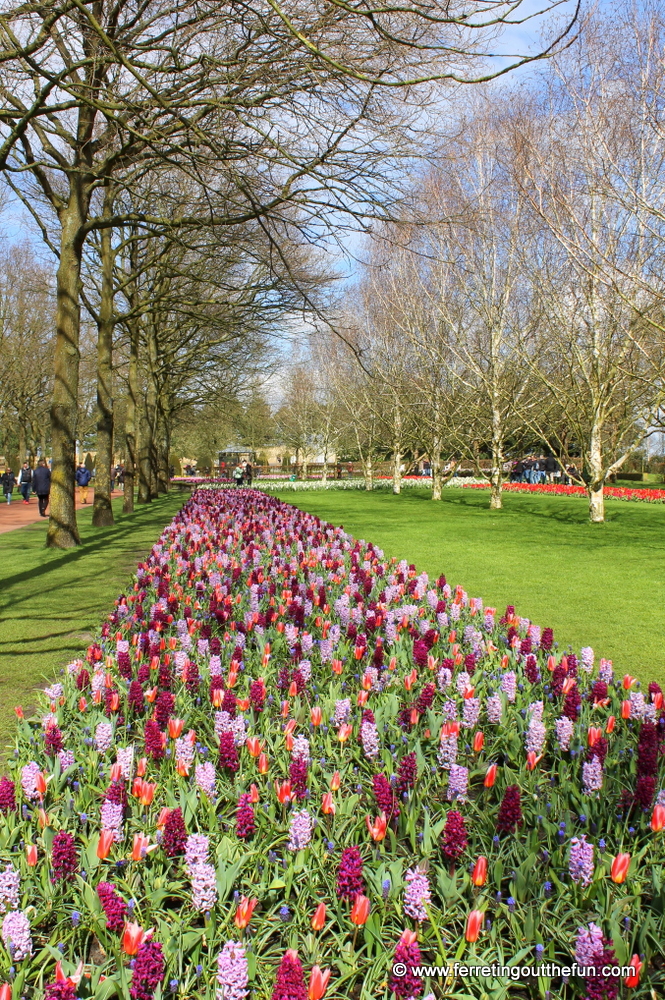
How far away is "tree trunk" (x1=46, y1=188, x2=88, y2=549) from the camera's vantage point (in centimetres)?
1270

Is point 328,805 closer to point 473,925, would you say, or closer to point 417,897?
point 417,897

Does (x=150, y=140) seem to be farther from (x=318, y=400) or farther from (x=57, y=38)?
(x=318, y=400)

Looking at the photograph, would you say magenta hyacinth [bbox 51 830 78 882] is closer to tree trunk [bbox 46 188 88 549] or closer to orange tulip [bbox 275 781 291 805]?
orange tulip [bbox 275 781 291 805]

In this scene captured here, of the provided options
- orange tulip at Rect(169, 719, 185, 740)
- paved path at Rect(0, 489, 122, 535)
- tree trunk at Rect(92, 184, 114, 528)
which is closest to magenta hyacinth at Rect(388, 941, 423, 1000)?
orange tulip at Rect(169, 719, 185, 740)

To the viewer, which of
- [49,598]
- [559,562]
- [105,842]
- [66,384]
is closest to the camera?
[105,842]

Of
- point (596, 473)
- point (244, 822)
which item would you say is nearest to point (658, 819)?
point (244, 822)

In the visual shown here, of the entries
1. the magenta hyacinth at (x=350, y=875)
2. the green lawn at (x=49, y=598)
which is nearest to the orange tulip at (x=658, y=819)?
the magenta hyacinth at (x=350, y=875)

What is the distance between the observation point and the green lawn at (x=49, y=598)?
5375 millimetres

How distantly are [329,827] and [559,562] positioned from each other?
9513mm

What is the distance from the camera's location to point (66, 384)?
41.9 ft

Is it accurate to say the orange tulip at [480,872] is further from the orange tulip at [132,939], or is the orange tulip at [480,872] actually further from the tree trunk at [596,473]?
the tree trunk at [596,473]

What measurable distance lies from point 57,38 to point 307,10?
8.95ft

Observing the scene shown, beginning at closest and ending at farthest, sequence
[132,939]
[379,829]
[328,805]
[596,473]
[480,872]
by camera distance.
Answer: [132,939], [480,872], [379,829], [328,805], [596,473]

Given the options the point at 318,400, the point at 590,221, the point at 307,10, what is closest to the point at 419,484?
the point at 318,400
